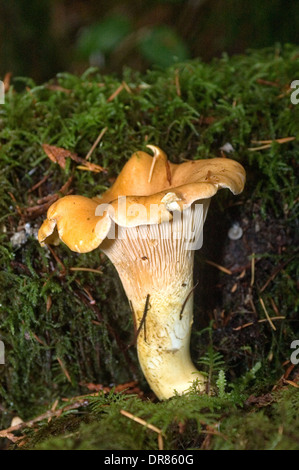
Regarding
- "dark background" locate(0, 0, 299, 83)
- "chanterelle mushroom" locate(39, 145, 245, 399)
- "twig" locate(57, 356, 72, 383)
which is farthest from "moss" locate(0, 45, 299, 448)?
"dark background" locate(0, 0, 299, 83)

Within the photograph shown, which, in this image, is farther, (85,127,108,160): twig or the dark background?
the dark background

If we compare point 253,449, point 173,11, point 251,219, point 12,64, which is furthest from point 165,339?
point 173,11

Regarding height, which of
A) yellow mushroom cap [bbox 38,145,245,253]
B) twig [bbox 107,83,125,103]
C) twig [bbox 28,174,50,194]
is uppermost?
twig [bbox 107,83,125,103]

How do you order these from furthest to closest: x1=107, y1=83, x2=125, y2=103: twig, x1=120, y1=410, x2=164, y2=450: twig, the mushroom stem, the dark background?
the dark background
x1=107, y1=83, x2=125, y2=103: twig
the mushroom stem
x1=120, y1=410, x2=164, y2=450: twig

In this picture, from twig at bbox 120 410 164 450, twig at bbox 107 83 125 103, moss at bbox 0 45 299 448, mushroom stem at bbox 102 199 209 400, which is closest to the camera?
twig at bbox 120 410 164 450

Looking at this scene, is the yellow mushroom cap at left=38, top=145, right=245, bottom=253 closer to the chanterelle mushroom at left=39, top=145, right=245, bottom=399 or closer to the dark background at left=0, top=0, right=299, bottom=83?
the chanterelle mushroom at left=39, top=145, right=245, bottom=399

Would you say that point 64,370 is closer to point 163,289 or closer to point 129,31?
point 163,289
